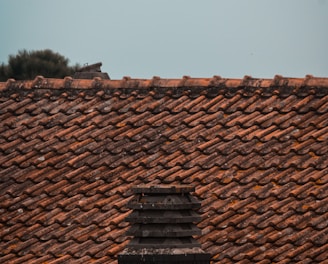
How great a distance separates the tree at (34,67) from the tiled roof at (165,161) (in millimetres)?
35278

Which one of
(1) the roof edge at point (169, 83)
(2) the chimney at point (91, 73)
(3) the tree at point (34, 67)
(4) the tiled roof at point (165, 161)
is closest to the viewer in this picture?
(4) the tiled roof at point (165, 161)

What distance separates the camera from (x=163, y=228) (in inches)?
491

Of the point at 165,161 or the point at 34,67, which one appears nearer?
the point at 165,161

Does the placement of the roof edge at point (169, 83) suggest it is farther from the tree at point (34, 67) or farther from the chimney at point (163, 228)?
the tree at point (34, 67)

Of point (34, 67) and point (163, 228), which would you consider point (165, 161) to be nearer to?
point (163, 228)

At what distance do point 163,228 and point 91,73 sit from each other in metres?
8.68

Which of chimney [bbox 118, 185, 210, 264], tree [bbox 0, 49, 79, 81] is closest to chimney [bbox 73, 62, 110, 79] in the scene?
chimney [bbox 118, 185, 210, 264]

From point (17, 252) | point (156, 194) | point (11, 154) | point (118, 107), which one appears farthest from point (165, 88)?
point (156, 194)

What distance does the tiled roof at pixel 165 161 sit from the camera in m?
15.4

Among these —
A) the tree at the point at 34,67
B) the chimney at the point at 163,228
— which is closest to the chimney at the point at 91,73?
the chimney at the point at 163,228

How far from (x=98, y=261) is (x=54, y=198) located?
1.63 metres

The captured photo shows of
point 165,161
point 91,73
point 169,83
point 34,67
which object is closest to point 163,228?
point 165,161

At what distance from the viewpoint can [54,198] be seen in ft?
54.5

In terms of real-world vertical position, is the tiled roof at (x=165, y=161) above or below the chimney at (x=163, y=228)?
above
